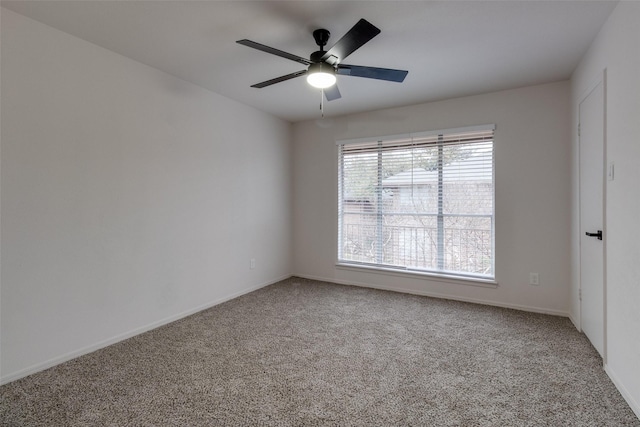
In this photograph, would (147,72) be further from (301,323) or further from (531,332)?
(531,332)

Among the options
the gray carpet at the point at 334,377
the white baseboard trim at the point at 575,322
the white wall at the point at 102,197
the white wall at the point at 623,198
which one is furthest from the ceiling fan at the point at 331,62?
the white baseboard trim at the point at 575,322

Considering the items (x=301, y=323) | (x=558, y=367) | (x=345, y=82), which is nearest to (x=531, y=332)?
(x=558, y=367)

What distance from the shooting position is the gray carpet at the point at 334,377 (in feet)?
5.69

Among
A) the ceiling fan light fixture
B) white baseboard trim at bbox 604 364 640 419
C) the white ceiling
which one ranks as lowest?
white baseboard trim at bbox 604 364 640 419

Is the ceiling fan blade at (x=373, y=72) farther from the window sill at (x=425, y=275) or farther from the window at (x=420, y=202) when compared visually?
the window sill at (x=425, y=275)

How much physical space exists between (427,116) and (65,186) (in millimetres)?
3775

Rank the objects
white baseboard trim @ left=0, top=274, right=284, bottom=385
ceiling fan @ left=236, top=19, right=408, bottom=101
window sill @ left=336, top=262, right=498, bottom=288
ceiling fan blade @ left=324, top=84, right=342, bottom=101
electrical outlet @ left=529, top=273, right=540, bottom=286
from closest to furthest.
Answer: ceiling fan @ left=236, top=19, right=408, bottom=101 → white baseboard trim @ left=0, top=274, right=284, bottom=385 → ceiling fan blade @ left=324, top=84, right=342, bottom=101 → electrical outlet @ left=529, top=273, right=540, bottom=286 → window sill @ left=336, top=262, right=498, bottom=288

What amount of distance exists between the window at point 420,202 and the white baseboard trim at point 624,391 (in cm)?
159

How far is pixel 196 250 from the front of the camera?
3.41 m

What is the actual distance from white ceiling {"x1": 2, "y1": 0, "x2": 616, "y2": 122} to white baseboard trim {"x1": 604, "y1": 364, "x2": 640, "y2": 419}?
240 cm

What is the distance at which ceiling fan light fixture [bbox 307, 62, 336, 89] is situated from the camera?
7.13ft

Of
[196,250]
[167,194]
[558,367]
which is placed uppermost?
[167,194]

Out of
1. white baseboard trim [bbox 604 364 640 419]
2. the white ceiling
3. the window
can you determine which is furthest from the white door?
the window

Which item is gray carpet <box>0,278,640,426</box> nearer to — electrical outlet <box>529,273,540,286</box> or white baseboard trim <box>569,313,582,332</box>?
white baseboard trim <box>569,313,582,332</box>
